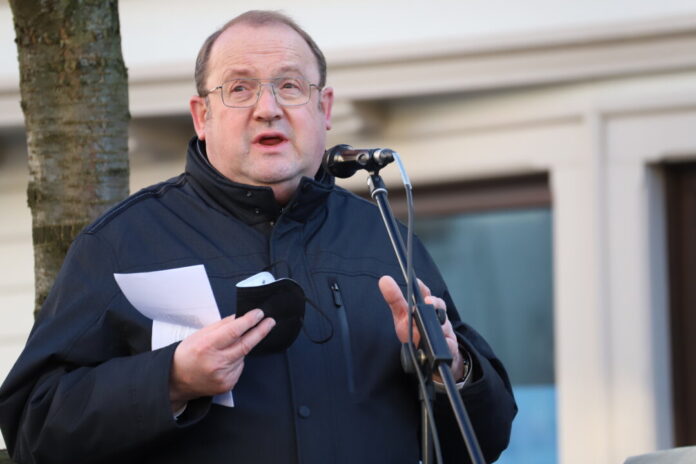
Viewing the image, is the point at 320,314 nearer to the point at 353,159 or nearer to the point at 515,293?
the point at 353,159

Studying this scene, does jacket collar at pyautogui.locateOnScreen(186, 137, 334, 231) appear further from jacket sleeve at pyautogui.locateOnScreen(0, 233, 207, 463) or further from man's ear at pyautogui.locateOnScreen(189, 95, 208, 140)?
jacket sleeve at pyautogui.locateOnScreen(0, 233, 207, 463)

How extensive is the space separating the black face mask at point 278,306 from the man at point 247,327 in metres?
0.04

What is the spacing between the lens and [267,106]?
3639mm

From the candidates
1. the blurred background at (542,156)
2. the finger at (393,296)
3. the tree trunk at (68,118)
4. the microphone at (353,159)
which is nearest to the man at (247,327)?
the finger at (393,296)

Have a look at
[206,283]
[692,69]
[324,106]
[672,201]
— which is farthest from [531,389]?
[206,283]

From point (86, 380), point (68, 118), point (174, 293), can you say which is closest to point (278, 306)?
point (174, 293)

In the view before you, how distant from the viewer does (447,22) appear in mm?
7477

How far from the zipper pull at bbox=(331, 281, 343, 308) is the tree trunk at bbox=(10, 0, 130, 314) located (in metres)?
1.02

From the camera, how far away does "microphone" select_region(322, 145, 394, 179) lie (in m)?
3.31

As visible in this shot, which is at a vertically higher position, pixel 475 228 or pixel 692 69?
pixel 692 69

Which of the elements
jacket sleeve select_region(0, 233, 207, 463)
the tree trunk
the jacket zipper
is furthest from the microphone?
the tree trunk

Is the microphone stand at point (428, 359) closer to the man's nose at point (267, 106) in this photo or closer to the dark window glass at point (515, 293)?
the man's nose at point (267, 106)

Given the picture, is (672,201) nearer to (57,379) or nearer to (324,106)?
(324,106)

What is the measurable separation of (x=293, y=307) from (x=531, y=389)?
16.1 feet
